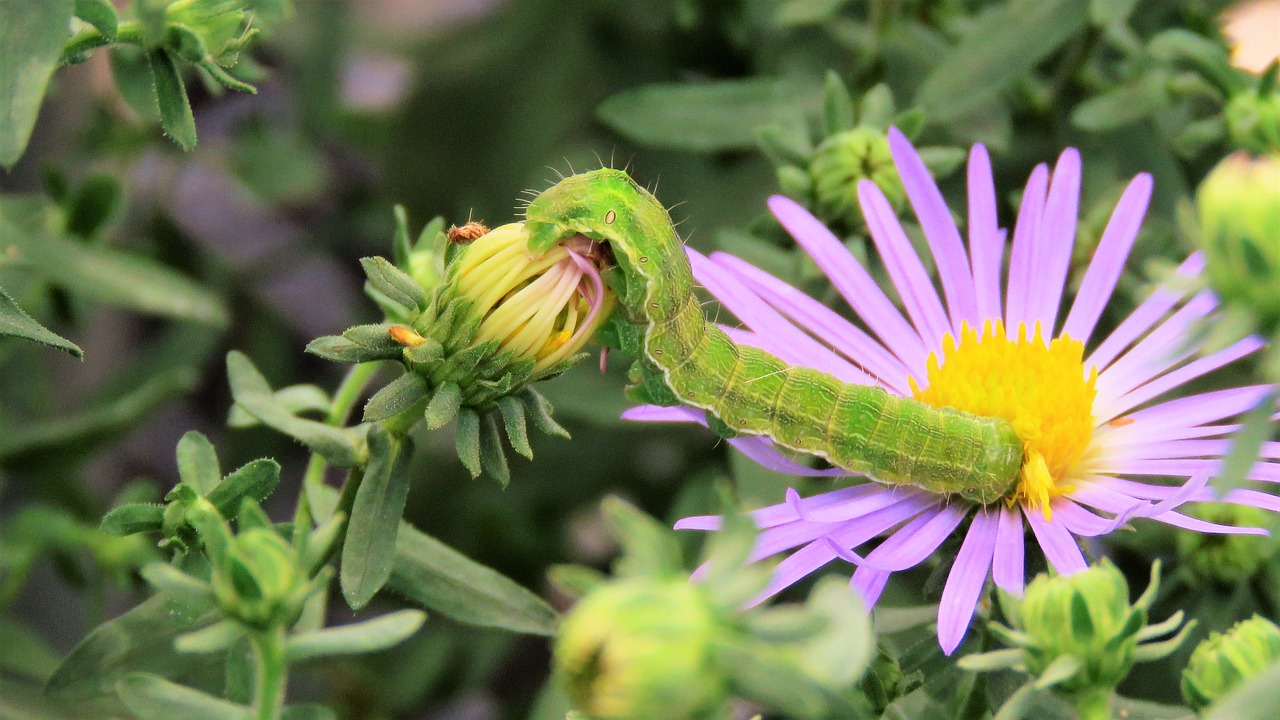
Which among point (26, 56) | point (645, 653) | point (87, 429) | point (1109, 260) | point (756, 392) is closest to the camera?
point (645, 653)

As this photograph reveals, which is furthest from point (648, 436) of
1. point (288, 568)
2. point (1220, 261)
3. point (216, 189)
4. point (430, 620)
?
point (1220, 261)

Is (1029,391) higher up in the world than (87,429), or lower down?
higher up

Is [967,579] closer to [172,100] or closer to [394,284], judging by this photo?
[394,284]

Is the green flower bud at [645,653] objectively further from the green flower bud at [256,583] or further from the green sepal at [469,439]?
the green sepal at [469,439]

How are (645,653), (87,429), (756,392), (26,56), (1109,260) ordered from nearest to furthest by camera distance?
(645,653)
(26,56)
(756,392)
(1109,260)
(87,429)

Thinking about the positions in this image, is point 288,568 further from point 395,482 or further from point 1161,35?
point 1161,35

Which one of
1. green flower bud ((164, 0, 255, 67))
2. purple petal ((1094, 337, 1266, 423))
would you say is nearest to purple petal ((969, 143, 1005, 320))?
purple petal ((1094, 337, 1266, 423))

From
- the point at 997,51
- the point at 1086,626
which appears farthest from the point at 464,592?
the point at 997,51
